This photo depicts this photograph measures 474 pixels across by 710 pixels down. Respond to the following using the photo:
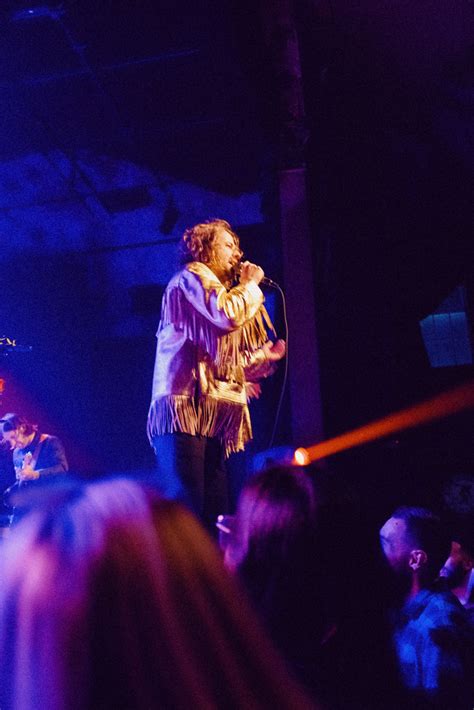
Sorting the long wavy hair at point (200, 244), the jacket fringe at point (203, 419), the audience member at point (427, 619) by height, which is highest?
the long wavy hair at point (200, 244)

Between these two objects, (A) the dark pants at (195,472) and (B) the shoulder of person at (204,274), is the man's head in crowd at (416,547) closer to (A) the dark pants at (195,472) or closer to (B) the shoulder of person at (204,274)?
(A) the dark pants at (195,472)

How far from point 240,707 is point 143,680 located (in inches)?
4.1

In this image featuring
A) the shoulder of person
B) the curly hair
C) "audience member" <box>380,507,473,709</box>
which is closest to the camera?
"audience member" <box>380,507,473,709</box>

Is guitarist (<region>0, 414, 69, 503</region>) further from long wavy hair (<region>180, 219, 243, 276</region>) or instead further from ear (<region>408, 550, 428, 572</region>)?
ear (<region>408, 550, 428, 572</region>)

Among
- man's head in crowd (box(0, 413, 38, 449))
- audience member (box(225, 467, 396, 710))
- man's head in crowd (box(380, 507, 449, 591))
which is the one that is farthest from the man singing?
man's head in crowd (box(0, 413, 38, 449))

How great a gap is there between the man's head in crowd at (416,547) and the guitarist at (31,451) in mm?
4800

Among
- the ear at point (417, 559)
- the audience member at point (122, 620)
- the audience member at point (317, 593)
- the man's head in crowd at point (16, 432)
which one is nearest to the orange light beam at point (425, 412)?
the ear at point (417, 559)

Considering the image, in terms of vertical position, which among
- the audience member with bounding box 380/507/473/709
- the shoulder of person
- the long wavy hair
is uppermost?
the long wavy hair

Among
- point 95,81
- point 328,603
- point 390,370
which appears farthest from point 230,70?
point 328,603

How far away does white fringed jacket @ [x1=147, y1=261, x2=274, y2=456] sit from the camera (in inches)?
99.6

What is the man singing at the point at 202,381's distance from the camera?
250 centimetres

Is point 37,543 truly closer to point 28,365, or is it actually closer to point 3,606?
point 3,606

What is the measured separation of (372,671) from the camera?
1086 millimetres

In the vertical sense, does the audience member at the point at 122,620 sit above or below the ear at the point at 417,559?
above
